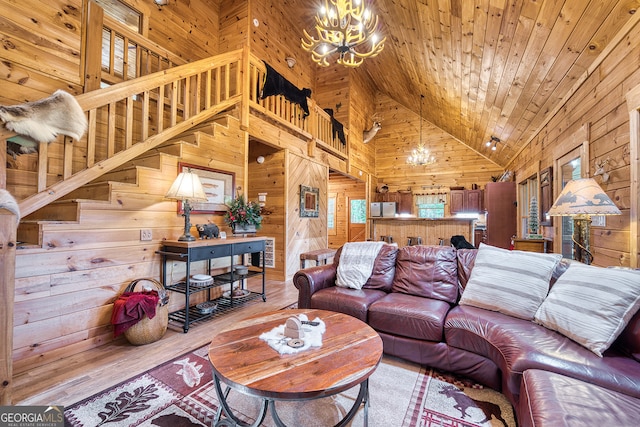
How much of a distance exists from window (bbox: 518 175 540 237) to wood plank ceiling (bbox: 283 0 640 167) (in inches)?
31.5

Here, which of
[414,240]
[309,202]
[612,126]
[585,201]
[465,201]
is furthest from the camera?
[465,201]

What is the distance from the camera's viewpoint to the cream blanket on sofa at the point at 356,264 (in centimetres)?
276

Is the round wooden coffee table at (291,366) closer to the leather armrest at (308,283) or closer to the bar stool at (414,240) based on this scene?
the leather armrest at (308,283)

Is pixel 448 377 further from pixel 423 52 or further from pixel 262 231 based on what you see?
pixel 423 52

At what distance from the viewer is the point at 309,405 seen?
162 centimetres

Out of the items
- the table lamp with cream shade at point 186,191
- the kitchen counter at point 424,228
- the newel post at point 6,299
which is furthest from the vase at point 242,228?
the kitchen counter at point 424,228

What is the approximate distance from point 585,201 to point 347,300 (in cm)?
193

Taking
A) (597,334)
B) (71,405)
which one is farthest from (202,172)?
(597,334)

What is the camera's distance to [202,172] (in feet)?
11.1

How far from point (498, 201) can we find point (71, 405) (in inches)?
270

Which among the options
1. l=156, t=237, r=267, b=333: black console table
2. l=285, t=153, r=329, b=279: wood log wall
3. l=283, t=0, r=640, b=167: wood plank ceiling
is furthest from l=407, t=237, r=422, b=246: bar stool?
l=156, t=237, r=267, b=333: black console table

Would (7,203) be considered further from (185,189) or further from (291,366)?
(291,366)

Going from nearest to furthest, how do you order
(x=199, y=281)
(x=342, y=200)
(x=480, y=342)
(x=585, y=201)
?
(x=480, y=342)
(x=585, y=201)
(x=199, y=281)
(x=342, y=200)

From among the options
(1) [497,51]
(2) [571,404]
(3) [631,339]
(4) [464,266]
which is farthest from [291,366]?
(1) [497,51]
